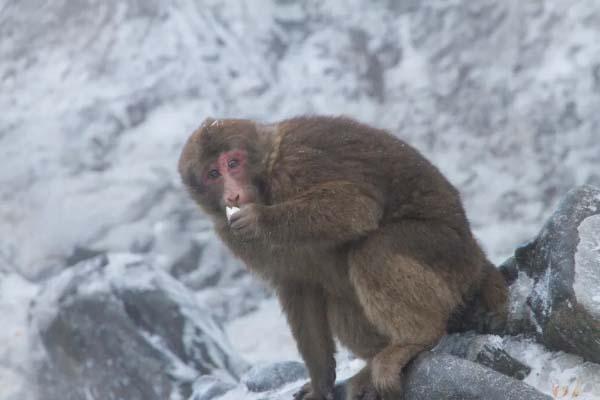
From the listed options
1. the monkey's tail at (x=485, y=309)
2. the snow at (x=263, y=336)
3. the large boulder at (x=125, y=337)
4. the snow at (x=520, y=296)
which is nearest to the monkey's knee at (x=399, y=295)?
the monkey's tail at (x=485, y=309)

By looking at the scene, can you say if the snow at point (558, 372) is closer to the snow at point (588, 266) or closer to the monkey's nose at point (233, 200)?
the snow at point (588, 266)

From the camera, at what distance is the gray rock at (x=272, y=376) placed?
494 cm

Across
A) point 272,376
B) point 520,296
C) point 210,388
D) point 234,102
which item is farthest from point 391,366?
point 234,102

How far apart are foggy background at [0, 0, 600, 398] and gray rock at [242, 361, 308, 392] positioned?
2.45m

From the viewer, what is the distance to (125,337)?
624 centimetres

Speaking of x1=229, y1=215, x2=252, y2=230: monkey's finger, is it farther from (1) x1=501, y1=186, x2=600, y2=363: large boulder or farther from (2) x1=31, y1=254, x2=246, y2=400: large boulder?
(2) x1=31, y1=254, x2=246, y2=400: large boulder

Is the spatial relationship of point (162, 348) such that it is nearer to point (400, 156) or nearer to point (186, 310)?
point (186, 310)

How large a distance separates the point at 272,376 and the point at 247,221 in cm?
152

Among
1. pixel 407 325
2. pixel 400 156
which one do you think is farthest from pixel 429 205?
pixel 407 325

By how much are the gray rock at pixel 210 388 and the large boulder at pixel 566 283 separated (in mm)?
1798

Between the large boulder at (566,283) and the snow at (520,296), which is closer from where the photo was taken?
the large boulder at (566,283)

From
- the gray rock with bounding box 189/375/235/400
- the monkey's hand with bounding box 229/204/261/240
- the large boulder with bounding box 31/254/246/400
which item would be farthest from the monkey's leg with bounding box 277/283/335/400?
the large boulder with bounding box 31/254/246/400

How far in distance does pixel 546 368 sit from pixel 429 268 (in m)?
0.58

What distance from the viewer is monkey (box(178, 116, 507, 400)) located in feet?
12.4
